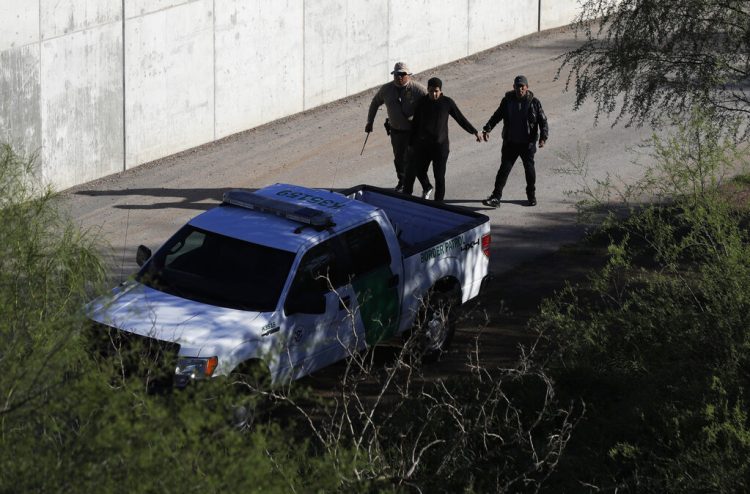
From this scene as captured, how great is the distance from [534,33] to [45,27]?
11.8m

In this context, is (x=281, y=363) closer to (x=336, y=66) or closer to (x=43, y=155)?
(x=43, y=155)

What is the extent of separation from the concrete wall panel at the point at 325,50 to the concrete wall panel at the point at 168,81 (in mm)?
2098

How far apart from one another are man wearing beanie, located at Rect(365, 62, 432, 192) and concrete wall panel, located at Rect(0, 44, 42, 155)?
4151 millimetres

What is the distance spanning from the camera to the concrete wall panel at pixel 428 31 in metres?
22.2

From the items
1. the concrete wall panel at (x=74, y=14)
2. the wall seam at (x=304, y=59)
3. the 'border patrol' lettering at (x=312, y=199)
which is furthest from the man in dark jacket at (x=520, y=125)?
the concrete wall panel at (x=74, y=14)

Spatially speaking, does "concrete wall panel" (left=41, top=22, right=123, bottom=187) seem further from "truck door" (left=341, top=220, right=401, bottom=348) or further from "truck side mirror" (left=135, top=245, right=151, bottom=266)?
"truck door" (left=341, top=220, right=401, bottom=348)

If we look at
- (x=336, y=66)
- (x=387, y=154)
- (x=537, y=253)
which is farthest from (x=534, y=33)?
(x=537, y=253)

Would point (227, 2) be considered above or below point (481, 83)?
above

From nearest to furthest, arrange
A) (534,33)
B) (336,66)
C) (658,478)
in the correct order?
(658,478) < (336,66) < (534,33)

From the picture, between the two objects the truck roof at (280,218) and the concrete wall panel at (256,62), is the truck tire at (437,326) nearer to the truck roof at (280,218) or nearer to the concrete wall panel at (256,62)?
the truck roof at (280,218)

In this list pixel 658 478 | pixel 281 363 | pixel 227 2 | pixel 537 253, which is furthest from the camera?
pixel 227 2

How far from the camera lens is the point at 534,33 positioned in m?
25.8

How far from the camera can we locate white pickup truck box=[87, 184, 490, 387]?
10492mm

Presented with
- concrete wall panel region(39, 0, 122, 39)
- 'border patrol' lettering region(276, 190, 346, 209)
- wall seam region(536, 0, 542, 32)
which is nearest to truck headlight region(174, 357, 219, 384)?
'border patrol' lettering region(276, 190, 346, 209)
